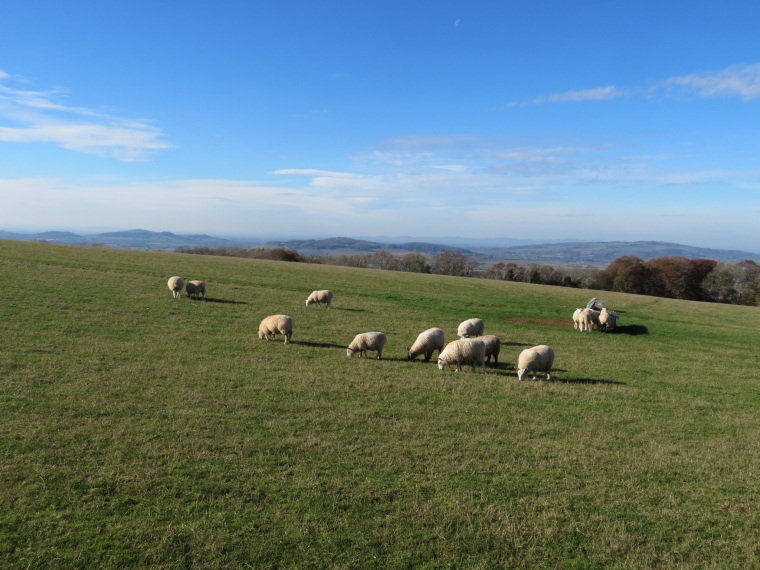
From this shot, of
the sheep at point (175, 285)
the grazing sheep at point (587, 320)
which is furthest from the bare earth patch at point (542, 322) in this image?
the sheep at point (175, 285)

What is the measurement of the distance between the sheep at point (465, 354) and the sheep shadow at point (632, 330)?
1744 cm

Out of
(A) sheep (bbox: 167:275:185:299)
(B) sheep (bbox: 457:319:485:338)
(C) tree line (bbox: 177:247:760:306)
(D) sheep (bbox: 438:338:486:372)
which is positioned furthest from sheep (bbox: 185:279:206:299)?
(C) tree line (bbox: 177:247:760:306)

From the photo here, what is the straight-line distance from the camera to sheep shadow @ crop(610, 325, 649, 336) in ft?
99.6

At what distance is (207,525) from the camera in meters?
7.13

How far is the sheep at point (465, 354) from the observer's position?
1717cm

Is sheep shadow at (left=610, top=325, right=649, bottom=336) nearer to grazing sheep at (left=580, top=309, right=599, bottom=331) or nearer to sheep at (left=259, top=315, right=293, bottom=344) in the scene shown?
grazing sheep at (left=580, top=309, right=599, bottom=331)

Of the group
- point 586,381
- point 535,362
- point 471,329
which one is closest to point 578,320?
point 471,329

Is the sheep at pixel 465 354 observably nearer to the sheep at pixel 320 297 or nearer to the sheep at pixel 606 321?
the sheep at pixel 320 297

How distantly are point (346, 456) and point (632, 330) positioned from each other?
28.3m

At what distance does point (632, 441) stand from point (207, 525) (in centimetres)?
1005

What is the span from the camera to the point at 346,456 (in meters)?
9.59

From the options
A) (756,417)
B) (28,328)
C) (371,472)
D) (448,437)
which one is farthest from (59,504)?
(756,417)

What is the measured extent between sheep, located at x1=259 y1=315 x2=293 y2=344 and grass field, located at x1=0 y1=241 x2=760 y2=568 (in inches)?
29.4

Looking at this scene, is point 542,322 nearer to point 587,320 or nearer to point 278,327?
point 587,320
